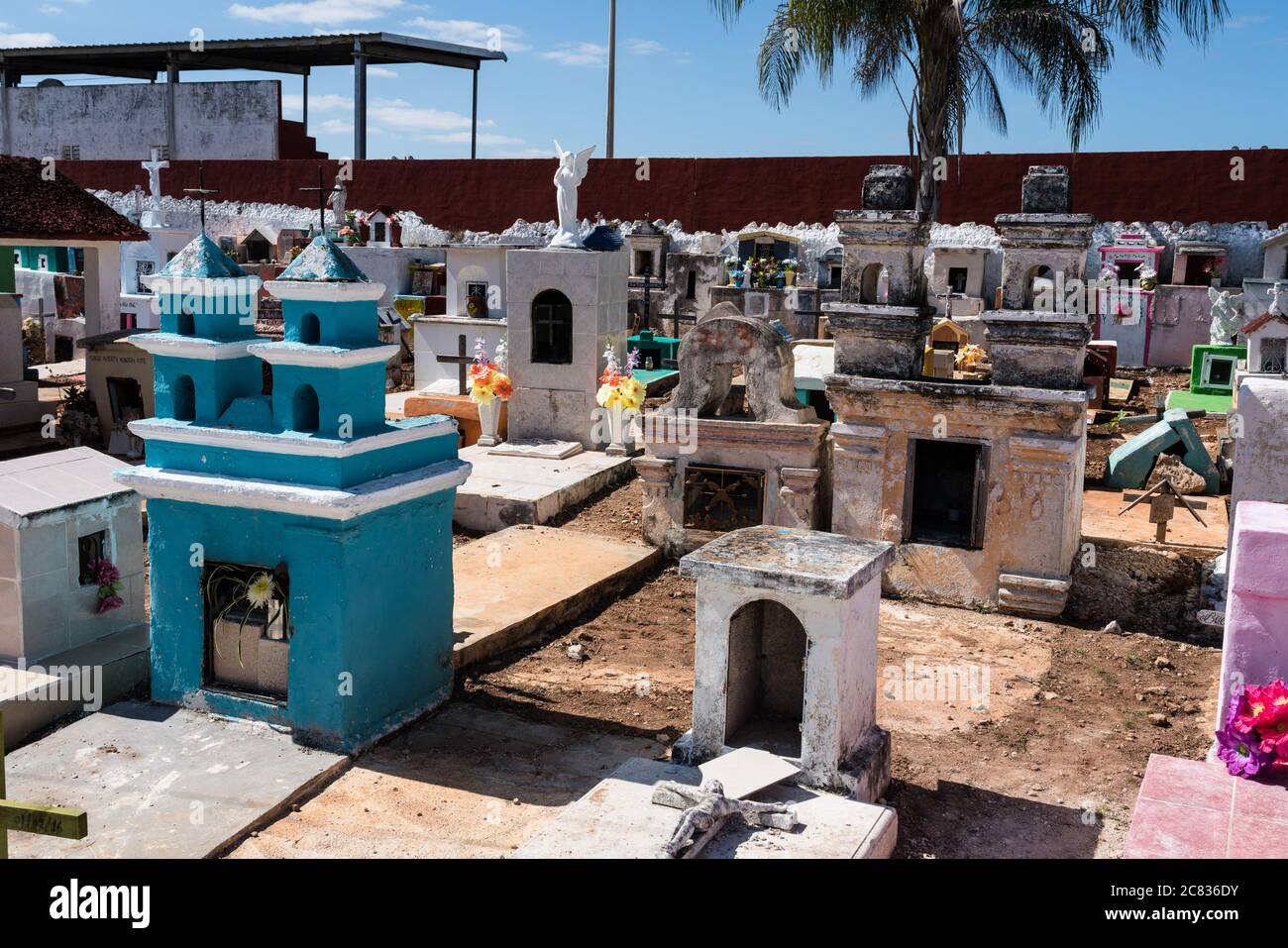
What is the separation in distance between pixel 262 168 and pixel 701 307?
15.6 metres

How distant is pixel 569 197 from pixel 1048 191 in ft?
23.1

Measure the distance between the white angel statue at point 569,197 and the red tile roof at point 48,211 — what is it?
7477 millimetres

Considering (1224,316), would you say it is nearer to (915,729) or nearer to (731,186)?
(731,186)

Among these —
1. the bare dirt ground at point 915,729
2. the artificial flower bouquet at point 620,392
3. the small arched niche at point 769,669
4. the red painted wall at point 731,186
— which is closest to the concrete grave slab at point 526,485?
the artificial flower bouquet at point 620,392

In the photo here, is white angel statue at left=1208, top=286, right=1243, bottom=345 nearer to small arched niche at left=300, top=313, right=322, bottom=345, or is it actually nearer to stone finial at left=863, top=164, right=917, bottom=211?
stone finial at left=863, top=164, right=917, bottom=211

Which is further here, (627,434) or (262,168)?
(262,168)

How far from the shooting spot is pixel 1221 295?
23812 mm

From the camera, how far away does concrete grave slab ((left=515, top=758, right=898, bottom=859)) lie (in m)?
5.81

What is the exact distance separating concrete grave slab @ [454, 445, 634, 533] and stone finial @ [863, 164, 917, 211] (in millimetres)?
4533

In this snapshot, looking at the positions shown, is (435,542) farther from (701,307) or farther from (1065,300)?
(701,307)

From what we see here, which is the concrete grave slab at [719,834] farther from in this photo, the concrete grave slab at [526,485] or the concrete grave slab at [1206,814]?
the concrete grave slab at [526,485]
